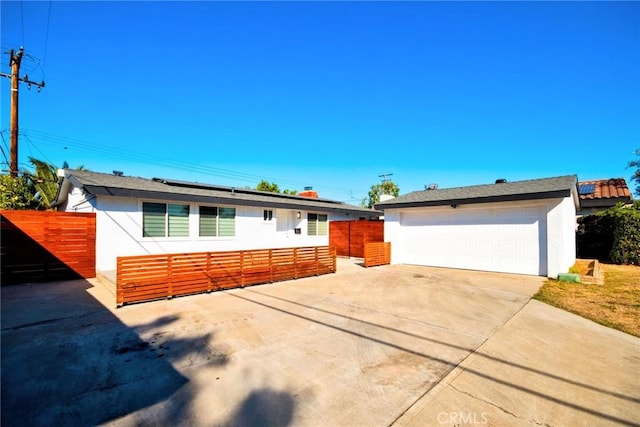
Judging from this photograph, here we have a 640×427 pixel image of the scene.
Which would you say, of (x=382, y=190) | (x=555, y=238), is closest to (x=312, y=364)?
(x=555, y=238)

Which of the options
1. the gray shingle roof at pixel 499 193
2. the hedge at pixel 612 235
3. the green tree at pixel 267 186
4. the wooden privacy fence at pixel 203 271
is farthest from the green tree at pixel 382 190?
the wooden privacy fence at pixel 203 271

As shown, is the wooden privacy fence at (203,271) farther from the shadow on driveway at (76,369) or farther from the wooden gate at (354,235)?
the wooden gate at (354,235)

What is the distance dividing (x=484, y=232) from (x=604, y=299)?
4.48 meters

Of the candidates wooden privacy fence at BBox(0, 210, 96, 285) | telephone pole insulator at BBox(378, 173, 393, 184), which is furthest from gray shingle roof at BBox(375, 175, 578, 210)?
telephone pole insulator at BBox(378, 173, 393, 184)

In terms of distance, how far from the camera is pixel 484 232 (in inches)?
435

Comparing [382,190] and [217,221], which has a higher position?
[382,190]

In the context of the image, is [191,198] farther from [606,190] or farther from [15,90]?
[606,190]

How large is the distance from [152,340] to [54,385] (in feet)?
4.35

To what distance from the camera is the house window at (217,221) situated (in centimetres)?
1120

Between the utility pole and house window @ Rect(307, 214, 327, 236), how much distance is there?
14.1m

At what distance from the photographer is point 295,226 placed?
14.7 metres

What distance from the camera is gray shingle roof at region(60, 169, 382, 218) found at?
9000mm

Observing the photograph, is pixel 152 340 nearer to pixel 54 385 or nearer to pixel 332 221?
pixel 54 385

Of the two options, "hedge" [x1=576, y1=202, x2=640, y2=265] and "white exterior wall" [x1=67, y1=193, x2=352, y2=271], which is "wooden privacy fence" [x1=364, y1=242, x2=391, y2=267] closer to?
"white exterior wall" [x1=67, y1=193, x2=352, y2=271]
